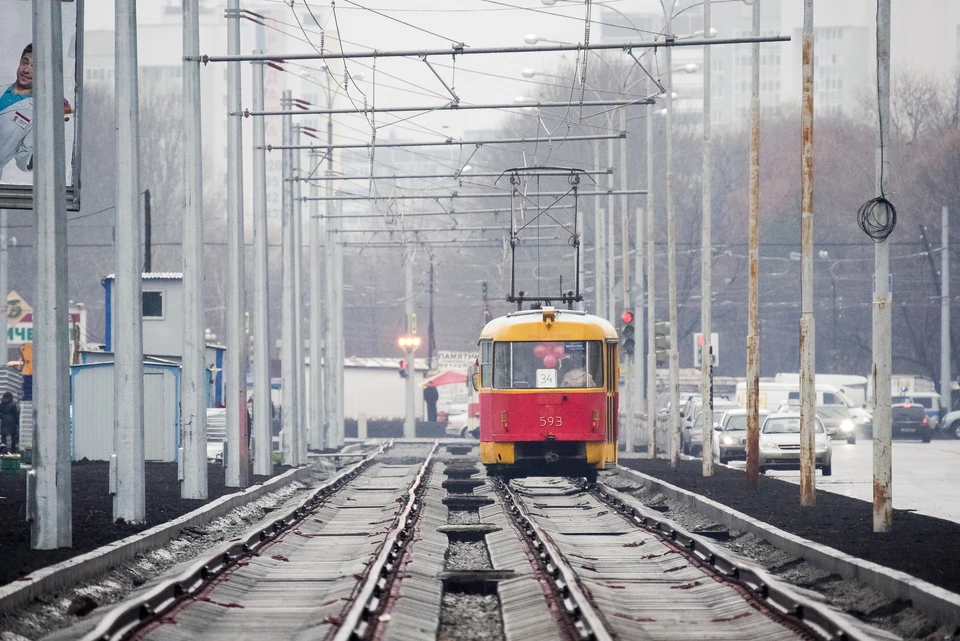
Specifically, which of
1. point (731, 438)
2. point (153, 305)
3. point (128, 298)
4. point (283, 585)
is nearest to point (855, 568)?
point (283, 585)

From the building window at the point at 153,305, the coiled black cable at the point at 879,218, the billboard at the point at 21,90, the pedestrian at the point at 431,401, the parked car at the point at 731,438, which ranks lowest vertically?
the pedestrian at the point at 431,401

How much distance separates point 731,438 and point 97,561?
1047 inches

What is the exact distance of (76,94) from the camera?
20.8m

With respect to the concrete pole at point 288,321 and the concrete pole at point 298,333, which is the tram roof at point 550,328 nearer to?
the concrete pole at point 288,321

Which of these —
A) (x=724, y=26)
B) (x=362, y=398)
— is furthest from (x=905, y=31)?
(x=362, y=398)

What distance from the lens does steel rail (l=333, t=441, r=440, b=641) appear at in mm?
10195

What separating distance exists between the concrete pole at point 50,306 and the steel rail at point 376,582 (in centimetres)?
300

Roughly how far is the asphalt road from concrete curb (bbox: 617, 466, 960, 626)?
122 inches

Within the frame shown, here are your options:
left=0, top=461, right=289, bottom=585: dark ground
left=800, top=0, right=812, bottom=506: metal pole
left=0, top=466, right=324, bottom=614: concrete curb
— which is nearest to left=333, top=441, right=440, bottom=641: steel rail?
left=0, top=466, right=324, bottom=614: concrete curb

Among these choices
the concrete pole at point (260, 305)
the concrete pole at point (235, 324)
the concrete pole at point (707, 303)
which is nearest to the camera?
the concrete pole at point (235, 324)

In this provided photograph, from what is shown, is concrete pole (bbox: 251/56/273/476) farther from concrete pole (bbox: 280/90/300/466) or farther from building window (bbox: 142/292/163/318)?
building window (bbox: 142/292/163/318)

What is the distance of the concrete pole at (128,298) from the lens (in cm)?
1833

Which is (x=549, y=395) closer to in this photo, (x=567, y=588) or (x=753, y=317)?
(x=753, y=317)

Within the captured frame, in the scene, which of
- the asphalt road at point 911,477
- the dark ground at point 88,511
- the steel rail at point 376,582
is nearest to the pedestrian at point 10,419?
the dark ground at point 88,511
